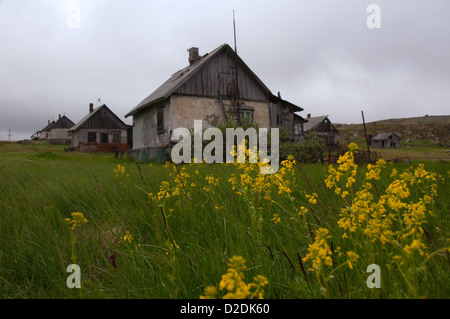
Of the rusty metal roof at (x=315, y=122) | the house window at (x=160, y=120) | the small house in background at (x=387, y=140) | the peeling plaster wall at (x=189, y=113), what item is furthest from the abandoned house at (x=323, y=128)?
the house window at (x=160, y=120)

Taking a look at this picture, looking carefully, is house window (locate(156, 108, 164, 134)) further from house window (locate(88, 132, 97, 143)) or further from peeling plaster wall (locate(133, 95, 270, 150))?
house window (locate(88, 132, 97, 143))

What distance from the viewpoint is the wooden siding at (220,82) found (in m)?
17.8

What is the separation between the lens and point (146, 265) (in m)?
2.13

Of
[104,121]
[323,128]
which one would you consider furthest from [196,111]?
[323,128]

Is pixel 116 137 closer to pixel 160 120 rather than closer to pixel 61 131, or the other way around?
pixel 160 120

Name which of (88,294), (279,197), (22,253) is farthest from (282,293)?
(22,253)

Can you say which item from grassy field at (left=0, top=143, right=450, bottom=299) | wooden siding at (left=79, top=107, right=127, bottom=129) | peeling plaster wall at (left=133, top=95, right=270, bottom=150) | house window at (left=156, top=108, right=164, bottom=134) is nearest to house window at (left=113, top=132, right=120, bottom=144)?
wooden siding at (left=79, top=107, right=127, bottom=129)

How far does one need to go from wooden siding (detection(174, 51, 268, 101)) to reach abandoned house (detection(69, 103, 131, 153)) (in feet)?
82.9

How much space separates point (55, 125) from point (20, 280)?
226 feet

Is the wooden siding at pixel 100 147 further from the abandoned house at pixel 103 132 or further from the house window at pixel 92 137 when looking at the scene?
the house window at pixel 92 137

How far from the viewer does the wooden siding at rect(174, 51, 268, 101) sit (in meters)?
17.8

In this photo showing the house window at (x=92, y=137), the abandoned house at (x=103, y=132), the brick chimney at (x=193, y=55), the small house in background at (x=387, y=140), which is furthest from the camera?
the small house in background at (x=387, y=140)

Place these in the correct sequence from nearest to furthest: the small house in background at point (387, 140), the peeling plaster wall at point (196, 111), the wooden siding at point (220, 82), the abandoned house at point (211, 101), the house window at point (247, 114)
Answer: the peeling plaster wall at point (196, 111) < the abandoned house at point (211, 101) < the wooden siding at point (220, 82) < the house window at point (247, 114) < the small house in background at point (387, 140)

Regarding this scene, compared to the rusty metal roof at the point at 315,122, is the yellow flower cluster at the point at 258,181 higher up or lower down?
lower down
